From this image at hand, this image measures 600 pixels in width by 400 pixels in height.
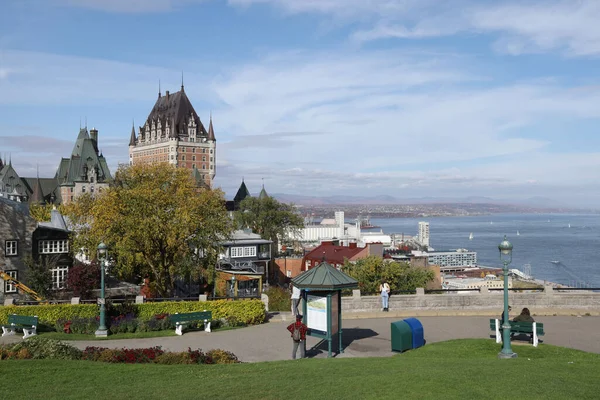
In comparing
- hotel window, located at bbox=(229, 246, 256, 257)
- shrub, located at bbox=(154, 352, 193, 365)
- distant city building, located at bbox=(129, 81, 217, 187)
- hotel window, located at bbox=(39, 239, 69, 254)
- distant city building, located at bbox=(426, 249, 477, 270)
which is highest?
distant city building, located at bbox=(129, 81, 217, 187)

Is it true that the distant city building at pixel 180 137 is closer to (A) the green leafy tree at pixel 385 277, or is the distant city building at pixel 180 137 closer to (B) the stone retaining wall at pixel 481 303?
(A) the green leafy tree at pixel 385 277

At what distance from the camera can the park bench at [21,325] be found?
22031 millimetres

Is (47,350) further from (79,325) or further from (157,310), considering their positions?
(157,310)

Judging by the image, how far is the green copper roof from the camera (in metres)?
19.2

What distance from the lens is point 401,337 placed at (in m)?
18.8

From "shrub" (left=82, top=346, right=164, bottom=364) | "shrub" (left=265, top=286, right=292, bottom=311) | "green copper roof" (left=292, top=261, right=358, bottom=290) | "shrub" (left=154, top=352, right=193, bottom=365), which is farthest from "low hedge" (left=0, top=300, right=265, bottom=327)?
"shrub" (left=154, top=352, right=193, bottom=365)

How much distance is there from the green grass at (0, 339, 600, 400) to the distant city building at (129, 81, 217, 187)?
5371 inches

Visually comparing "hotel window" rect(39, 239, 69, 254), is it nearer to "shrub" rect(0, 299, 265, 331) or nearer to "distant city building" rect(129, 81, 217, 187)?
"shrub" rect(0, 299, 265, 331)

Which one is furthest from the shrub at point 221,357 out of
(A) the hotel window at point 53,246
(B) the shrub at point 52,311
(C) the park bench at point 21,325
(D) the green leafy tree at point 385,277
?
(A) the hotel window at point 53,246

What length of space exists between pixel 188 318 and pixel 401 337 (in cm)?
852

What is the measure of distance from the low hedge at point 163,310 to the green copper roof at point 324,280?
561cm

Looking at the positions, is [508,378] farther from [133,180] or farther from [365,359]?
[133,180]

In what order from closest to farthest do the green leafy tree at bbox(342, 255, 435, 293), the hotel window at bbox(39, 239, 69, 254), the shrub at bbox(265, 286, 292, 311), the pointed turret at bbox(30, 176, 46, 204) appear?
the shrub at bbox(265, 286, 292, 311) < the green leafy tree at bbox(342, 255, 435, 293) < the hotel window at bbox(39, 239, 69, 254) < the pointed turret at bbox(30, 176, 46, 204)

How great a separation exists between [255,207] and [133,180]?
5203 centimetres
